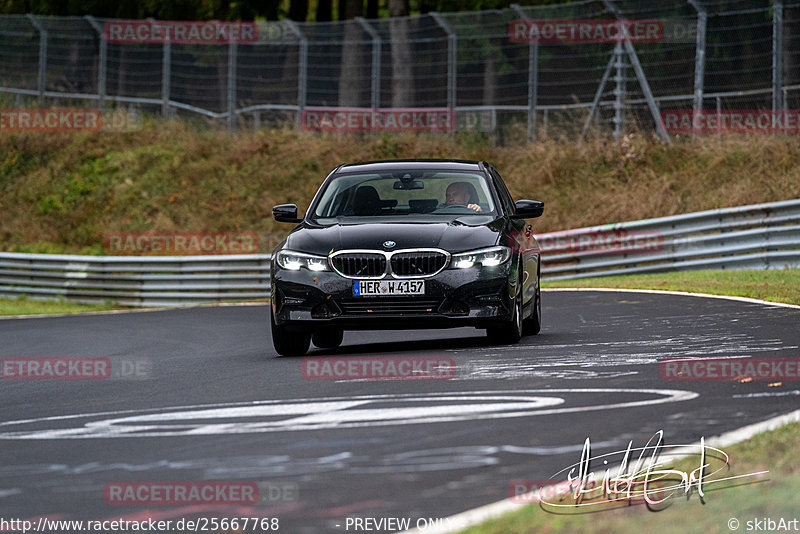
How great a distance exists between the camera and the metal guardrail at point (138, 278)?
24672mm

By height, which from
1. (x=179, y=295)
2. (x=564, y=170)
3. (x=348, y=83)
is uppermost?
(x=348, y=83)

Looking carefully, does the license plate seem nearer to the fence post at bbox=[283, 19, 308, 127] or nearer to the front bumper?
the front bumper

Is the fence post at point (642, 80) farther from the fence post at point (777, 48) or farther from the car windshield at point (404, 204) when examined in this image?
the car windshield at point (404, 204)

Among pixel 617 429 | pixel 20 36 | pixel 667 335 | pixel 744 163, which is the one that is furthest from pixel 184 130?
pixel 617 429

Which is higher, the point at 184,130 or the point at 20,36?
the point at 20,36

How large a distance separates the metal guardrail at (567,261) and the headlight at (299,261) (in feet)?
35.9

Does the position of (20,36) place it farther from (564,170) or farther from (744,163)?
(744,163)

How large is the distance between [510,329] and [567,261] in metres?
11.7

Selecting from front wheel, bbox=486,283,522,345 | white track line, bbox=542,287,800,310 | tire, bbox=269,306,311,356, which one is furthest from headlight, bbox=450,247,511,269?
white track line, bbox=542,287,800,310

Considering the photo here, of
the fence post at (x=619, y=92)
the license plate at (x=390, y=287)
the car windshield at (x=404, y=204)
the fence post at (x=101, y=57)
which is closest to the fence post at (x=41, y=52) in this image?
the fence post at (x=101, y=57)

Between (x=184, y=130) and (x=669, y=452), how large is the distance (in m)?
30.1

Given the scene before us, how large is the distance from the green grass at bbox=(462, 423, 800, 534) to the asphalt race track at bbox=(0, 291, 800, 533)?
382 millimetres

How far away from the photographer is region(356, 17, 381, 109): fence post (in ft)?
101

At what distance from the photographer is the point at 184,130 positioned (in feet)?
115
